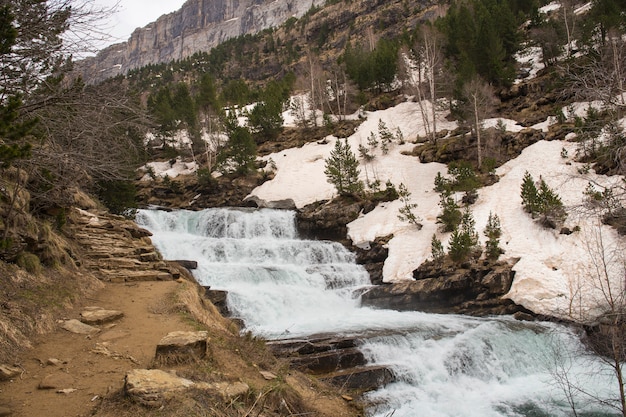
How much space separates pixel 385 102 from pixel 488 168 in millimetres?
19385

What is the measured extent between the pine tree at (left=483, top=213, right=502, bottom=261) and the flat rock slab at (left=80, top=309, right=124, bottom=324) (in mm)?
15053

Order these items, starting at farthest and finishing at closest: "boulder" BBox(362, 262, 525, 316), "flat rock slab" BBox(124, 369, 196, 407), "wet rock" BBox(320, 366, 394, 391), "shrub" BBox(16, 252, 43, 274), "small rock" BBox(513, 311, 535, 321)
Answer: "boulder" BBox(362, 262, 525, 316), "small rock" BBox(513, 311, 535, 321), "wet rock" BBox(320, 366, 394, 391), "shrub" BBox(16, 252, 43, 274), "flat rock slab" BBox(124, 369, 196, 407)

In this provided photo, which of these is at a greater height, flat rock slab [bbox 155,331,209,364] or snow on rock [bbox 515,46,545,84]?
snow on rock [bbox 515,46,545,84]

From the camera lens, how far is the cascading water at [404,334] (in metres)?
9.66

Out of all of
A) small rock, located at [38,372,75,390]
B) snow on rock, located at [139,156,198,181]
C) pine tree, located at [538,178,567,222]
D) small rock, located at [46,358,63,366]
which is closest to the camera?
small rock, located at [38,372,75,390]

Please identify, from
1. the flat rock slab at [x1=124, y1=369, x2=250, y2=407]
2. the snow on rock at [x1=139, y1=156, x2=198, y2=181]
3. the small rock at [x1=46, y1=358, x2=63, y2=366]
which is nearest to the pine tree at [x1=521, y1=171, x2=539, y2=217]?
the flat rock slab at [x1=124, y1=369, x2=250, y2=407]

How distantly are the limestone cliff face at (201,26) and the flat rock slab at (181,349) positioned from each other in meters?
144

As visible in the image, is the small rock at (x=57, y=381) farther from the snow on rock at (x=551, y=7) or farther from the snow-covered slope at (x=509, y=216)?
the snow on rock at (x=551, y=7)

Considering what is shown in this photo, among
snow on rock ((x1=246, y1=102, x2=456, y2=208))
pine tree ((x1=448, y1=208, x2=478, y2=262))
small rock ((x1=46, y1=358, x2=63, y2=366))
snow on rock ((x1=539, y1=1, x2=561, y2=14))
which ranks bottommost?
pine tree ((x1=448, y1=208, x2=478, y2=262))

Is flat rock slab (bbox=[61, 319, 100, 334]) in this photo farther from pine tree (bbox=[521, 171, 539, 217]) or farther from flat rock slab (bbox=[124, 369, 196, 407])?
pine tree (bbox=[521, 171, 539, 217])

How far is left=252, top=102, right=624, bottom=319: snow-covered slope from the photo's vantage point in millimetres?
14922

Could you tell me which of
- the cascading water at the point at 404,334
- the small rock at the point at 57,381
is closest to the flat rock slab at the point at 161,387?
the small rock at the point at 57,381

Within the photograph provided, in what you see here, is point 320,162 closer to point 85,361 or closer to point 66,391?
point 85,361

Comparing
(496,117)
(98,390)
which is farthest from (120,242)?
(496,117)
